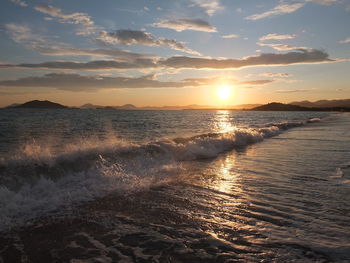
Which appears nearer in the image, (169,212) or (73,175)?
(169,212)

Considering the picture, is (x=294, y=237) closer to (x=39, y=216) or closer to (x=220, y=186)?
(x=220, y=186)

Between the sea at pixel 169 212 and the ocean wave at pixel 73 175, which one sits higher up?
the ocean wave at pixel 73 175

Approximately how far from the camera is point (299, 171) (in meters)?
11.2

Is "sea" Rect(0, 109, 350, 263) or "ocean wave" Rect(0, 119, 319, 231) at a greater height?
"ocean wave" Rect(0, 119, 319, 231)

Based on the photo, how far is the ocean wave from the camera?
702cm

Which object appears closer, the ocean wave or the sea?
the sea

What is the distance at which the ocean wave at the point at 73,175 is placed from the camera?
277 inches

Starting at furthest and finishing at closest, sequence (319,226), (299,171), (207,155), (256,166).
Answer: (207,155) → (256,166) → (299,171) → (319,226)

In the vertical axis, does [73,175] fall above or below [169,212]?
above

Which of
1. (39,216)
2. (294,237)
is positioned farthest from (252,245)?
(39,216)

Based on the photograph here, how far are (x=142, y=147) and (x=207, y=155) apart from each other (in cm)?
409

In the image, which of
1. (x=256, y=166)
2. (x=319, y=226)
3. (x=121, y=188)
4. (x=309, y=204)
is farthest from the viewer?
(x=256, y=166)

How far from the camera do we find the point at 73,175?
9.63 m

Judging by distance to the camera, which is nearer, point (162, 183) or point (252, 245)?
point (252, 245)
